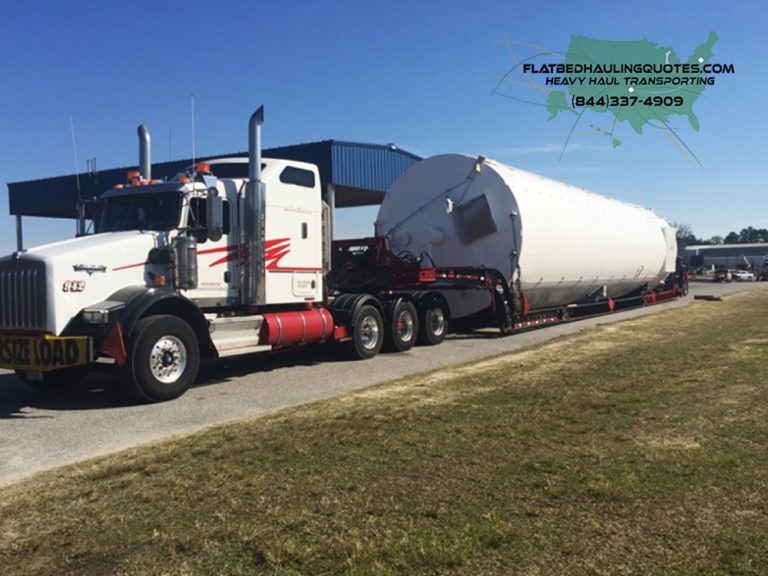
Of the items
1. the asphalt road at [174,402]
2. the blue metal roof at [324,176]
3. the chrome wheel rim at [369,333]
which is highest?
the blue metal roof at [324,176]

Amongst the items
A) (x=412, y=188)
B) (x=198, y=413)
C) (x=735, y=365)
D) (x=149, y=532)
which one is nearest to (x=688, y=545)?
(x=149, y=532)

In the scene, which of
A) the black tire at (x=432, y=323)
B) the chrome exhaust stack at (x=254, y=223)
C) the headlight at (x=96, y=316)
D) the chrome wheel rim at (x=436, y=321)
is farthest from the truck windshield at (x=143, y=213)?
the chrome wheel rim at (x=436, y=321)

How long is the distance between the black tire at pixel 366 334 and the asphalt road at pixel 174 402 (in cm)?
22

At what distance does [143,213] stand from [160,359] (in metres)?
2.23

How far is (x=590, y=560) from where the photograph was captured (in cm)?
336

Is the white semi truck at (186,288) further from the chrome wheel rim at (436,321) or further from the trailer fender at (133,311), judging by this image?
the chrome wheel rim at (436,321)

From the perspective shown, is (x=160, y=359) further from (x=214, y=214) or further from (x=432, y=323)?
(x=432, y=323)

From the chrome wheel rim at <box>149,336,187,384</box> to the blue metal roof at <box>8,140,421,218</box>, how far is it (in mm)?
14414

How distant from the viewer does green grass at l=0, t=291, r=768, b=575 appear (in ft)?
11.4

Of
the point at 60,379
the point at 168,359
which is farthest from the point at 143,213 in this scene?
the point at 60,379

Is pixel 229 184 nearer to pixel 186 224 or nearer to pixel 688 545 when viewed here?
pixel 186 224

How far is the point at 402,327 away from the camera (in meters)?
13.2

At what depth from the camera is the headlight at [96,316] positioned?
25.3ft

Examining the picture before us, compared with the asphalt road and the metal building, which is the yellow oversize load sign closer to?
the asphalt road
